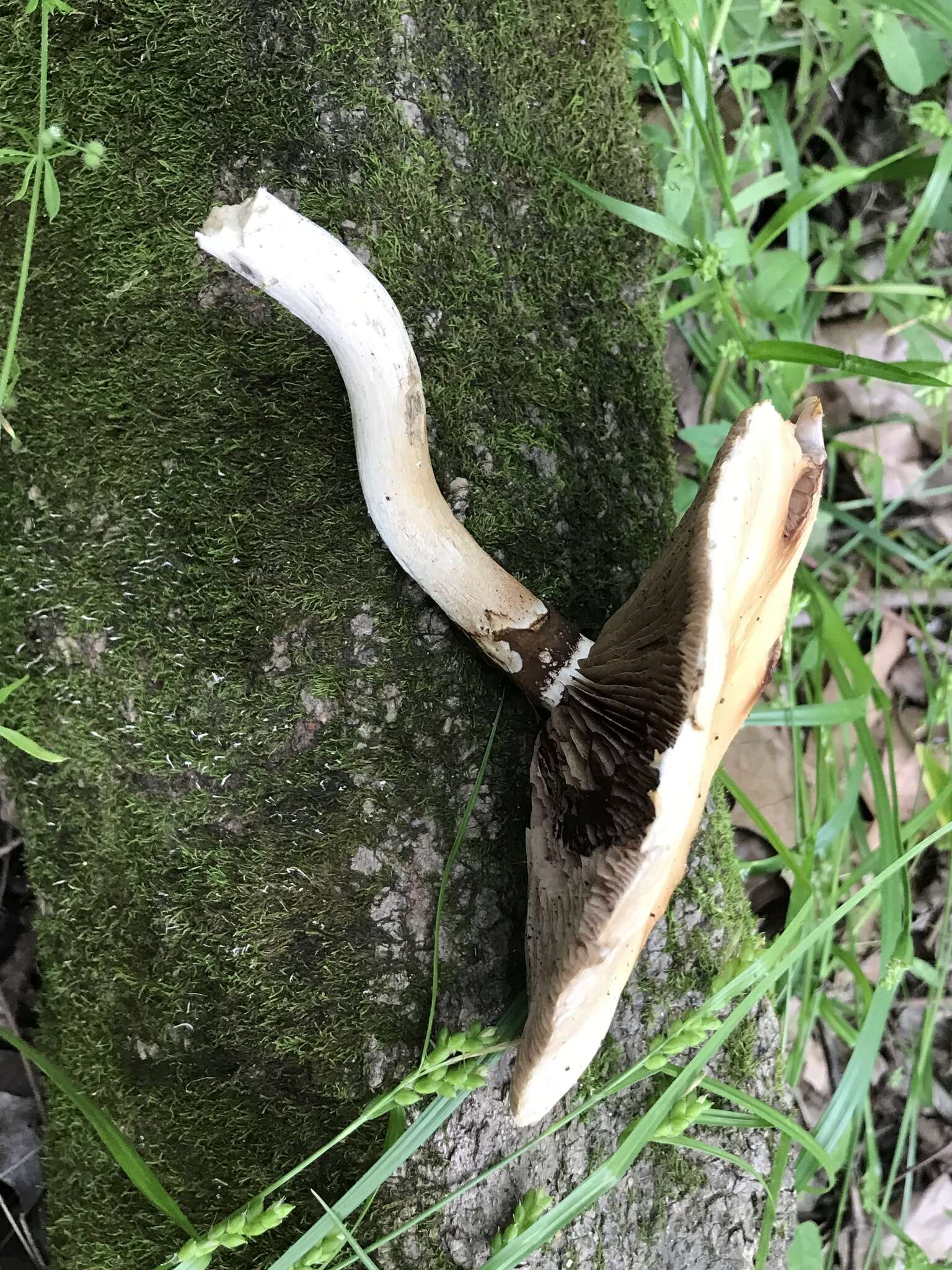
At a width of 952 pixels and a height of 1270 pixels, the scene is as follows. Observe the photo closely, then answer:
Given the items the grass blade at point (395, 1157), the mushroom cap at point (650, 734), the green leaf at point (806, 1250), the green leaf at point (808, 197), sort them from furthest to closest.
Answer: the green leaf at point (808, 197) → the green leaf at point (806, 1250) → the grass blade at point (395, 1157) → the mushroom cap at point (650, 734)

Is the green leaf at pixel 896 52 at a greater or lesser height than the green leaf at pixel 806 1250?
greater

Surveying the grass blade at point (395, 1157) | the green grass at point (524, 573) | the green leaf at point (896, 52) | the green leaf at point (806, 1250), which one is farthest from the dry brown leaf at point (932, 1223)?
the green leaf at point (896, 52)

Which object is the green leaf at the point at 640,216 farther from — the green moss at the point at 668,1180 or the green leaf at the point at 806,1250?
the green leaf at the point at 806,1250

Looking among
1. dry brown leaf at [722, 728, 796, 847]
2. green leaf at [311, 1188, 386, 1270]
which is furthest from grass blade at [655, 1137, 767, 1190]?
dry brown leaf at [722, 728, 796, 847]

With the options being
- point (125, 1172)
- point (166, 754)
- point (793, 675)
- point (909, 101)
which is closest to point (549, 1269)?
point (125, 1172)

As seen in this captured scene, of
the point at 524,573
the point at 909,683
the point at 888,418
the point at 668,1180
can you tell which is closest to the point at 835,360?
the point at 524,573
